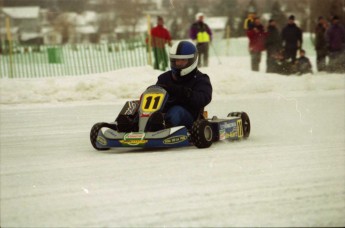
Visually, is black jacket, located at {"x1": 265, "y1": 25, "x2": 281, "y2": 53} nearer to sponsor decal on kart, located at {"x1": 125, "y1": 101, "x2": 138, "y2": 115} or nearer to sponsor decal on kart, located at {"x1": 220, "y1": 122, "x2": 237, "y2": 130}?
sponsor decal on kart, located at {"x1": 220, "y1": 122, "x2": 237, "y2": 130}

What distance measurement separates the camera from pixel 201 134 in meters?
7.84

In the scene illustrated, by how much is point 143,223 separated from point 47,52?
24.3 meters

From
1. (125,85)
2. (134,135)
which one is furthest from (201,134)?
(125,85)

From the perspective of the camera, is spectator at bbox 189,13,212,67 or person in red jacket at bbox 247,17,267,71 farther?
person in red jacket at bbox 247,17,267,71

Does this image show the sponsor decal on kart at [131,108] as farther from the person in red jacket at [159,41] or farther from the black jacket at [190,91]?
the person in red jacket at [159,41]

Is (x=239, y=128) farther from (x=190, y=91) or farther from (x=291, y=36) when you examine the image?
(x=291, y=36)

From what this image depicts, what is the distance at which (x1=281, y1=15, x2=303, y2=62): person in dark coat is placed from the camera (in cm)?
1955

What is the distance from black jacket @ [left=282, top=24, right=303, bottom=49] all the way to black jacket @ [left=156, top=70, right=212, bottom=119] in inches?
445

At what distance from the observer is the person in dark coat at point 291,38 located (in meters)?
19.5

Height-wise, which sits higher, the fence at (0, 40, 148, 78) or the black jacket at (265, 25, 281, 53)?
the black jacket at (265, 25, 281, 53)

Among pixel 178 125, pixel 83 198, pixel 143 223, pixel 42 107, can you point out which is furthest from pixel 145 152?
pixel 42 107

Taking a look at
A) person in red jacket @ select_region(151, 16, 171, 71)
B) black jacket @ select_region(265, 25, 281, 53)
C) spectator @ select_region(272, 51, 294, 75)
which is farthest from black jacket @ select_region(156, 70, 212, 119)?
Result: black jacket @ select_region(265, 25, 281, 53)

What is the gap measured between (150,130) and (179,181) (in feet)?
6.16

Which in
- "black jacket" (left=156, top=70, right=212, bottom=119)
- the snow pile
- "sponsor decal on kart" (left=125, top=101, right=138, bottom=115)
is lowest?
the snow pile
